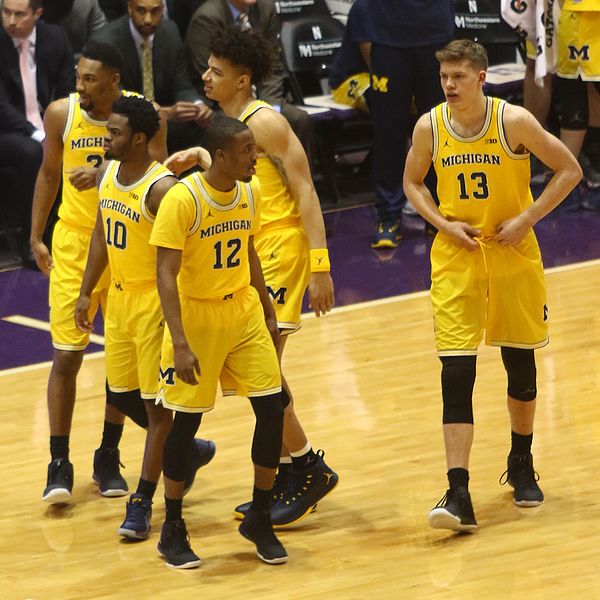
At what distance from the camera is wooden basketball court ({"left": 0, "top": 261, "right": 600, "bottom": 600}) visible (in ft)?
16.7

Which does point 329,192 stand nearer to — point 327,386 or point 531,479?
point 327,386

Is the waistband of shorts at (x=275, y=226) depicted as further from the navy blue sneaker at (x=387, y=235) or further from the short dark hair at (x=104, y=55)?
the navy blue sneaker at (x=387, y=235)

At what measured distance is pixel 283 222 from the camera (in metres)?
5.85

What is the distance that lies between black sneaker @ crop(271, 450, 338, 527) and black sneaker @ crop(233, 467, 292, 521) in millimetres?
25

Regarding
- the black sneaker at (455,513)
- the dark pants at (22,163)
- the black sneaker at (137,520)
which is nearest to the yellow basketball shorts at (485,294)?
the black sneaker at (455,513)

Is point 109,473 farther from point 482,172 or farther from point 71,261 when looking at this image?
point 482,172

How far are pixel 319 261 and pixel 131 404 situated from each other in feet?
3.06

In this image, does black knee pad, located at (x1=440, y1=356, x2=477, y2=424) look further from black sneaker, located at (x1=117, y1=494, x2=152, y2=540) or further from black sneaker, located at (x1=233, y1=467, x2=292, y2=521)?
black sneaker, located at (x1=117, y1=494, x2=152, y2=540)

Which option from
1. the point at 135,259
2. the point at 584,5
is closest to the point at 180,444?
the point at 135,259

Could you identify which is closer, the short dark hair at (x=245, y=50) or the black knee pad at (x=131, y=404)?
the short dark hair at (x=245, y=50)

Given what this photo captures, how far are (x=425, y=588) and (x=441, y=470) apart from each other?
1.20m

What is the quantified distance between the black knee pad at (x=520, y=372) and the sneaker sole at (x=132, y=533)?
1.52 meters

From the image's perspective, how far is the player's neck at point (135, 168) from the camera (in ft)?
18.0

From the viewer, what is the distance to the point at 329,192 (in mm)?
11125
